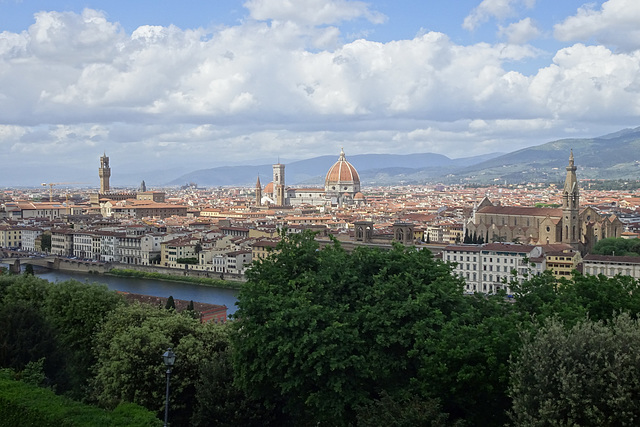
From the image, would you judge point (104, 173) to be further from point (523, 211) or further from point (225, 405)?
point (225, 405)

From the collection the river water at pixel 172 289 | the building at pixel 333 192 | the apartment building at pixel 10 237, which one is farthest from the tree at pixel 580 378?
the building at pixel 333 192

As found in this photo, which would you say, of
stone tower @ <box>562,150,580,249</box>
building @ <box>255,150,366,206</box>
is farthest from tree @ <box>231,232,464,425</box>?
building @ <box>255,150,366,206</box>

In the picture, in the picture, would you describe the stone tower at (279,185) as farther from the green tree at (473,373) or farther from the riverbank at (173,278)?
the green tree at (473,373)

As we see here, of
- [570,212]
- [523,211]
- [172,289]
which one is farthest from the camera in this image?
[523,211]

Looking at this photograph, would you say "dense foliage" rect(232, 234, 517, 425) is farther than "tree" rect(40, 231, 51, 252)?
No

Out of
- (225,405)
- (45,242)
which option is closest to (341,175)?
(45,242)

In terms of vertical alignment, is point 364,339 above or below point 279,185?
below

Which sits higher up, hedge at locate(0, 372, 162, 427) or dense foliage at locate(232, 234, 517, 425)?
dense foliage at locate(232, 234, 517, 425)

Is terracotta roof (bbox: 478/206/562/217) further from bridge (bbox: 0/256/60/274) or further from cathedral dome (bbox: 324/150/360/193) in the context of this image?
cathedral dome (bbox: 324/150/360/193)
